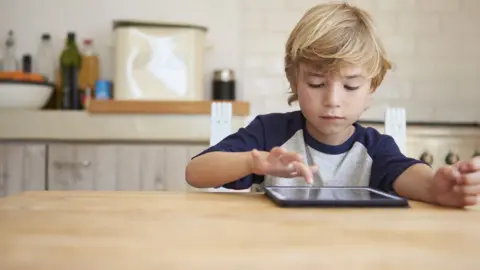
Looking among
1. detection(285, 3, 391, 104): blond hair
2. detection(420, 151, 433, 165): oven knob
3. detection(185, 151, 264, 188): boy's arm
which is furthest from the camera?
detection(420, 151, 433, 165): oven knob

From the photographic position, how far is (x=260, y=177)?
116 centimetres

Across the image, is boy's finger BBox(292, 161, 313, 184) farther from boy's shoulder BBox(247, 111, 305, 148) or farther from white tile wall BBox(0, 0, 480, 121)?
white tile wall BBox(0, 0, 480, 121)

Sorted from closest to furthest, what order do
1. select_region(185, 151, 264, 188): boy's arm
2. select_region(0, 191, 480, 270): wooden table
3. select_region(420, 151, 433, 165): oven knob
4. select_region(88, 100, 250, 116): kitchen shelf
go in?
select_region(0, 191, 480, 270): wooden table → select_region(185, 151, 264, 188): boy's arm → select_region(88, 100, 250, 116): kitchen shelf → select_region(420, 151, 433, 165): oven knob

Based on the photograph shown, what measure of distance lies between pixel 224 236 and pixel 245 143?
637 millimetres

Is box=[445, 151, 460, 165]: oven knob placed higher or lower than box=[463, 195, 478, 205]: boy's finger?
lower

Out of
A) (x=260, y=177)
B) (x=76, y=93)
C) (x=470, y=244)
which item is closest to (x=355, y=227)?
(x=470, y=244)

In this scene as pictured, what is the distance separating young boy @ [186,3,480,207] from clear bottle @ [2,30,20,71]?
1.82 m

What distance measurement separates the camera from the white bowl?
2223 millimetres

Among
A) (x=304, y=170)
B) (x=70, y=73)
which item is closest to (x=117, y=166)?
(x=70, y=73)

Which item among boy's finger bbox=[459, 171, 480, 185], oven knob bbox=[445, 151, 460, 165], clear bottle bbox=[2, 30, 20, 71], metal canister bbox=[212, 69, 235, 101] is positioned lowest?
oven knob bbox=[445, 151, 460, 165]

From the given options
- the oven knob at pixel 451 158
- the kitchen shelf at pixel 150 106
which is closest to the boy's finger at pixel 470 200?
the kitchen shelf at pixel 150 106

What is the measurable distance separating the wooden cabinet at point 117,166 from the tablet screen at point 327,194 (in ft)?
4.49

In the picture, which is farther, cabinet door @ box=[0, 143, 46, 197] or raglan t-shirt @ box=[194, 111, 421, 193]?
cabinet door @ box=[0, 143, 46, 197]

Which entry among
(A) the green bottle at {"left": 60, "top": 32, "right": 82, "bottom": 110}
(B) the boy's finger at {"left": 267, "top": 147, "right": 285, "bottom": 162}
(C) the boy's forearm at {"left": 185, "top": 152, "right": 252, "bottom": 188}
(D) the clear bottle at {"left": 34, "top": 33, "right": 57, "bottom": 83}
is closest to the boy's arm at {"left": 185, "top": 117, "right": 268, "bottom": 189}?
(C) the boy's forearm at {"left": 185, "top": 152, "right": 252, "bottom": 188}
